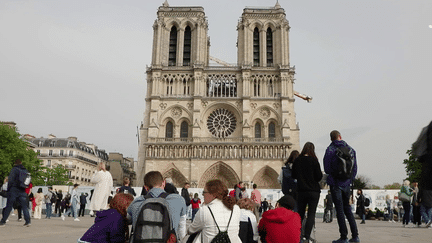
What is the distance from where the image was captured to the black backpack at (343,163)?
5695 mm

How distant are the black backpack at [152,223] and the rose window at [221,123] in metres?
32.0

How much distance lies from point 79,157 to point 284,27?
3122 centimetres

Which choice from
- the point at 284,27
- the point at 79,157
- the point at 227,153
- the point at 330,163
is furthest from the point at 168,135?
the point at 330,163

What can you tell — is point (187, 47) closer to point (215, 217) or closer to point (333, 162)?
point (333, 162)

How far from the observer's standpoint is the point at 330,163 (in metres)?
5.86

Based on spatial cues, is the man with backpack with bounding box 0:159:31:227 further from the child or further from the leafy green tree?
the leafy green tree

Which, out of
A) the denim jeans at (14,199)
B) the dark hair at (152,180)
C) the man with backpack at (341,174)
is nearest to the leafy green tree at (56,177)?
the denim jeans at (14,199)

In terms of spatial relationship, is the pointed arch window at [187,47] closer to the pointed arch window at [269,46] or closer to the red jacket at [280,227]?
the pointed arch window at [269,46]

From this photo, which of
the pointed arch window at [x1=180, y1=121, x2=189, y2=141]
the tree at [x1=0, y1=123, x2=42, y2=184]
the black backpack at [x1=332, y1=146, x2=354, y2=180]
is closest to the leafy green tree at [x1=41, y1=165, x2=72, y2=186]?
the tree at [x1=0, y1=123, x2=42, y2=184]

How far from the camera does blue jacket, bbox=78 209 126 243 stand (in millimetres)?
3727

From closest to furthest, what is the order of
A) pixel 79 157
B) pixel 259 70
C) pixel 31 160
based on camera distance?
1. pixel 31 160
2. pixel 259 70
3. pixel 79 157

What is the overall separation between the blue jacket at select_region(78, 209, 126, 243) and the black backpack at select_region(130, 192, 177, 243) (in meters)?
0.28

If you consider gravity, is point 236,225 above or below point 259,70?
below

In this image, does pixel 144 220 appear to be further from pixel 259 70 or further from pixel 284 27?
pixel 284 27
